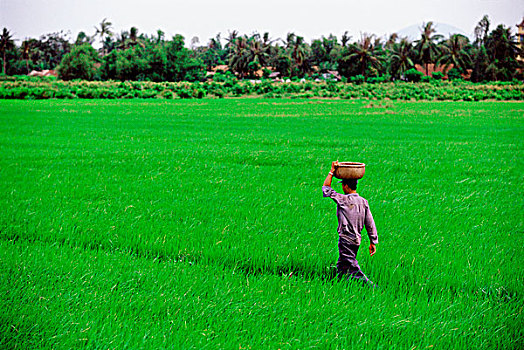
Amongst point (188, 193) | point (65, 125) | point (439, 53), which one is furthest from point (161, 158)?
point (439, 53)

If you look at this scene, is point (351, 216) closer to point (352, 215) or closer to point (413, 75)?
point (352, 215)

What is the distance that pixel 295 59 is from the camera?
85.7 m

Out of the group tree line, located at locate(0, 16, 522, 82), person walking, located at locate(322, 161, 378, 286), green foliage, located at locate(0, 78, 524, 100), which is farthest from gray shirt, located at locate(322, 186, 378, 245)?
tree line, located at locate(0, 16, 522, 82)

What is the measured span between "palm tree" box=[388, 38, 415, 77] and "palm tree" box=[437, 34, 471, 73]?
505cm

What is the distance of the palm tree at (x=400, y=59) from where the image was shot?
241 feet

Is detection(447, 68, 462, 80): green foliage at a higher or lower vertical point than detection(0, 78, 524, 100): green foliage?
higher

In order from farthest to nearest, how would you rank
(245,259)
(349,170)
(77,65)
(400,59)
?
(400,59)
(77,65)
(245,259)
(349,170)

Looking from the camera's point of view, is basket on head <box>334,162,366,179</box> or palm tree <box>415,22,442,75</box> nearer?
basket on head <box>334,162,366,179</box>

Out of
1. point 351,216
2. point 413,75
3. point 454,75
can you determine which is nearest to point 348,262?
point 351,216

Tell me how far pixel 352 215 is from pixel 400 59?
2947 inches

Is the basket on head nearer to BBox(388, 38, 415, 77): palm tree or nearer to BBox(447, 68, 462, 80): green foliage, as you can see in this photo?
BBox(447, 68, 462, 80): green foliage

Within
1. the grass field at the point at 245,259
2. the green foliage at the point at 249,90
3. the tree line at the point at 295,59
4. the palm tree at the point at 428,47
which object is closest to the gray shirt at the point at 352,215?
the grass field at the point at 245,259

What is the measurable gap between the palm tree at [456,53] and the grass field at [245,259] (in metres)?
70.7

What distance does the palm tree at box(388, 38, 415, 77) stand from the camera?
73500 mm
